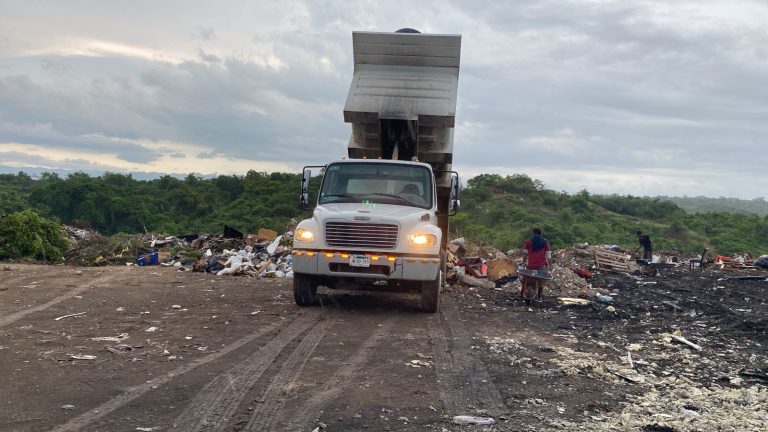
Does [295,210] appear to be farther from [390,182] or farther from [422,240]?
[422,240]

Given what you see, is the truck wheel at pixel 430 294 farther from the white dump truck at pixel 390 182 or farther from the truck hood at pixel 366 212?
the truck hood at pixel 366 212

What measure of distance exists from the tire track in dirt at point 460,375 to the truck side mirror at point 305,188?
2836 mm

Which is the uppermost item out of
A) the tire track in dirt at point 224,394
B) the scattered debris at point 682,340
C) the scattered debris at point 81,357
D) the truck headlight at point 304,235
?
the truck headlight at point 304,235

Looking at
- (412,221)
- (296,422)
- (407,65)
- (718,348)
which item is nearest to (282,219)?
(407,65)

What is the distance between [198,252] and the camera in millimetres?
17719

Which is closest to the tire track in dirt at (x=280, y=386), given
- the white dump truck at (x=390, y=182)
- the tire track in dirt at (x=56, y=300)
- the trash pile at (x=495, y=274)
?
the white dump truck at (x=390, y=182)

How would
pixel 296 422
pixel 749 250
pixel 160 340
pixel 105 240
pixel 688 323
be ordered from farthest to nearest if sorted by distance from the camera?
pixel 749 250 → pixel 105 240 → pixel 688 323 → pixel 160 340 → pixel 296 422

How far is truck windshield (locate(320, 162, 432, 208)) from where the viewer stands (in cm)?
998

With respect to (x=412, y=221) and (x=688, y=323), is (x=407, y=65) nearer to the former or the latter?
(x=412, y=221)

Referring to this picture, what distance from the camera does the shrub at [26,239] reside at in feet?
58.1

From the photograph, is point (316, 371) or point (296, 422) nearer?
point (296, 422)

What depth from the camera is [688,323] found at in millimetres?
10094

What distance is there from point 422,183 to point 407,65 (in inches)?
111

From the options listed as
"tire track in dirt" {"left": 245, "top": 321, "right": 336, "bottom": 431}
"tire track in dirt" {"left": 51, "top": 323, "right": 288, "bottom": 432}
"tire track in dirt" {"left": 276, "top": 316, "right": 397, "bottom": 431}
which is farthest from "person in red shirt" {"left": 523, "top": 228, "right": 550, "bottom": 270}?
"tire track in dirt" {"left": 51, "top": 323, "right": 288, "bottom": 432}
